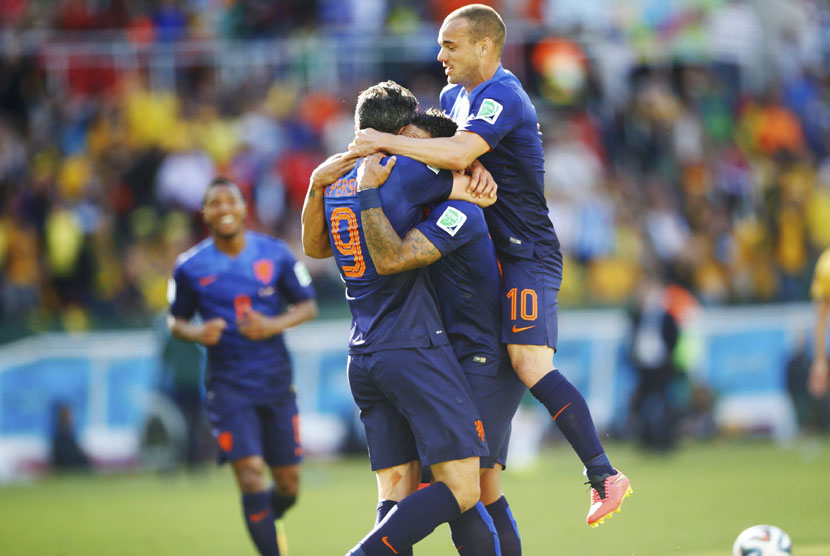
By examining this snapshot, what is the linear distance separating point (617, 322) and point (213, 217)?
8763mm

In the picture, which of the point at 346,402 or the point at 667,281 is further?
the point at 667,281

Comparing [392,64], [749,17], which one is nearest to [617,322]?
[392,64]

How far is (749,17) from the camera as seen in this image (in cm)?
2062

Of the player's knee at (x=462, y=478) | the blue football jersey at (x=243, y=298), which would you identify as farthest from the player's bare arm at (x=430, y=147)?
the blue football jersey at (x=243, y=298)

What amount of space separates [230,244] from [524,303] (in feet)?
10.8

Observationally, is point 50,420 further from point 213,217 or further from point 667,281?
point 667,281

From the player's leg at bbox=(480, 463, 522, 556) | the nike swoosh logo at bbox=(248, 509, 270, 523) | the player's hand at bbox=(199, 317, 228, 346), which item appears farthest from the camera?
the player's hand at bbox=(199, 317, 228, 346)

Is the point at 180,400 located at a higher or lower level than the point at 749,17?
lower

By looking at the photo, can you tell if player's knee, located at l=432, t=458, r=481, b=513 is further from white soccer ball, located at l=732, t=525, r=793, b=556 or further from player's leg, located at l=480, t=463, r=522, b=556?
white soccer ball, located at l=732, t=525, r=793, b=556

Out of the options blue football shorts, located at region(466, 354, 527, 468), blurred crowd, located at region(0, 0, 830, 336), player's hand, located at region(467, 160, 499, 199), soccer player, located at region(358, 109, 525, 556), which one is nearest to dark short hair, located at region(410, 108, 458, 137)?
soccer player, located at region(358, 109, 525, 556)

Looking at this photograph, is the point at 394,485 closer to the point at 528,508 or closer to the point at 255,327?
the point at 255,327

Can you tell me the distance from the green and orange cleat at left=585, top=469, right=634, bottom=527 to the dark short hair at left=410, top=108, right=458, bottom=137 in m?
2.12

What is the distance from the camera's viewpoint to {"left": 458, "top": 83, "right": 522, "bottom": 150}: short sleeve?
6.46 meters

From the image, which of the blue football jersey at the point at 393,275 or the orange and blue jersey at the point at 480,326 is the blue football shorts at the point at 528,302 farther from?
the blue football jersey at the point at 393,275
